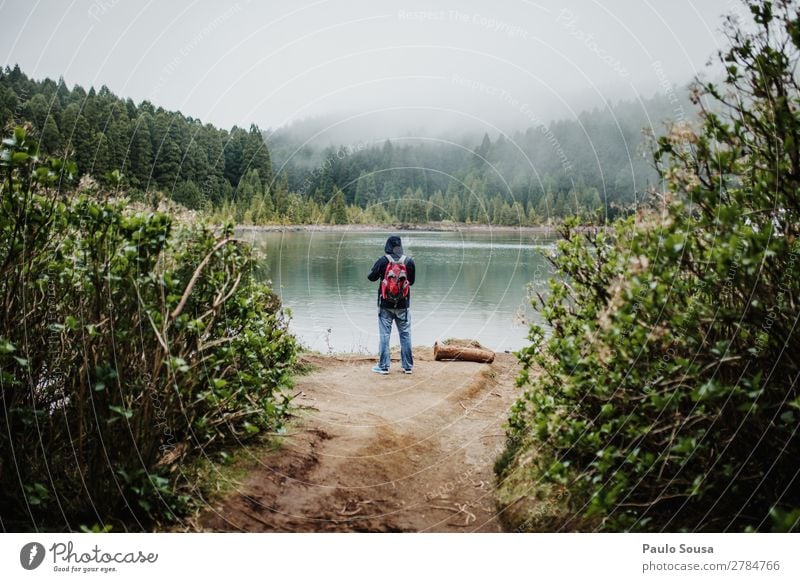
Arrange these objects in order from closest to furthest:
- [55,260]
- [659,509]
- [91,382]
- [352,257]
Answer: [659,509]
[91,382]
[55,260]
[352,257]

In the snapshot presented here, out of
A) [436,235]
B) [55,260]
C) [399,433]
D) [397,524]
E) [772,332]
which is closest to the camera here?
[772,332]

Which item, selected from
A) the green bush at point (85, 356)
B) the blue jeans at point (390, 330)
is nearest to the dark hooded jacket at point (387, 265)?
the blue jeans at point (390, 330)

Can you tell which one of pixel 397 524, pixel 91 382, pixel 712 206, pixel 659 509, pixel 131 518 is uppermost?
pixel 712 206

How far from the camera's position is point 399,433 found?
222 inches

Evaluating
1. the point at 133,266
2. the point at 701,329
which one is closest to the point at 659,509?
the point at 701,329

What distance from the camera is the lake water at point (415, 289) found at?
16375 millimetres

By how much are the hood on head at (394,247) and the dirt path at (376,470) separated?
236cm

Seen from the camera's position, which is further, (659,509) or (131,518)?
(131,518)

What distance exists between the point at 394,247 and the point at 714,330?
6.46 metres

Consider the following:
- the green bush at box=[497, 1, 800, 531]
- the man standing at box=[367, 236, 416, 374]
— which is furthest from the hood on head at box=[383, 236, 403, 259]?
the green bush at box=[497, 1, 800, 531]

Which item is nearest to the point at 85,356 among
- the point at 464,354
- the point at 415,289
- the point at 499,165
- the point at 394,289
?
the point at 394,289

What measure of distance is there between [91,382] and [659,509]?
3190 mm

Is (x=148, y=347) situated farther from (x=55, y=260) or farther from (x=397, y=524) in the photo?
(x=397, y=524)

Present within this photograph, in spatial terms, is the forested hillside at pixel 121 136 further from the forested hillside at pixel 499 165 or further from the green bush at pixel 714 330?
the green bush at pixel 714 330
